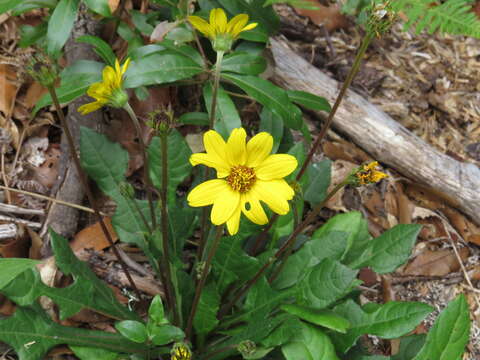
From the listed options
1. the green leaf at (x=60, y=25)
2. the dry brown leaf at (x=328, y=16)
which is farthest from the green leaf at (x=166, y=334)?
the dry brown leaf at (x=328, y=16)

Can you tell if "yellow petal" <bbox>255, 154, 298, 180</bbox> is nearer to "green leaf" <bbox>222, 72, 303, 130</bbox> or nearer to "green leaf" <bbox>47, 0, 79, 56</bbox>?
"green leaf" <bbox>222, 72, 303, 130</bbox>

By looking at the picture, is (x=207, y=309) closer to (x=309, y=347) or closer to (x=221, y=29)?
(x=309, y=347)

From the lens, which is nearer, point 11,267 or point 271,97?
point 11,267

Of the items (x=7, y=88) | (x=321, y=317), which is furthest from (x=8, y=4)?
(x=321, y=317)

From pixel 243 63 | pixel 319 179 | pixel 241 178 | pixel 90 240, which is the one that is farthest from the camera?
pixel 319 179

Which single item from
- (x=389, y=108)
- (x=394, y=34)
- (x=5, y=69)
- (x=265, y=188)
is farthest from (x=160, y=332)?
(x=394, y=34)

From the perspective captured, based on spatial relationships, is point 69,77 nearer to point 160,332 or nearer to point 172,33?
point 172,33

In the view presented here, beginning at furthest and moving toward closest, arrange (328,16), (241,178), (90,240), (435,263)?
1. (328,16)
2. (435,263)
3. (90,240)
4. (241,178)

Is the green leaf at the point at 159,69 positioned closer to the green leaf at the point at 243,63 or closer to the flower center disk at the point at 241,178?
the green leaf at the point at 243,63
